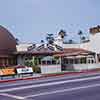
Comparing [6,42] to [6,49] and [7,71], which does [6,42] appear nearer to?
[6,49]

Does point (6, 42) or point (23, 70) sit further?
point (6, 42)

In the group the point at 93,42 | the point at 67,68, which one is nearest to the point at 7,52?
the point at 67,68

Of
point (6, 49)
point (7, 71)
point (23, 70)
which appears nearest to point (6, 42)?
point (6, 49)

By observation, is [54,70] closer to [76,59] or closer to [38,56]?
[38,56]

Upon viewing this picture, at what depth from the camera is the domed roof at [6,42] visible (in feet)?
199

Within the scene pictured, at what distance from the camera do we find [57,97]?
17906 millimetres

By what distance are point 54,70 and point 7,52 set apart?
16609mm

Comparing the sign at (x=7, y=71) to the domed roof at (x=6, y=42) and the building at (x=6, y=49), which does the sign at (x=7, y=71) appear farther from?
the domed roof at (x=6, y=42)

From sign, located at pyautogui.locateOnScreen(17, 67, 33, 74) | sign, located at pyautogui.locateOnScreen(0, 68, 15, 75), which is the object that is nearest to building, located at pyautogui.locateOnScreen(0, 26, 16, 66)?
sign, located at pyautogui.locateOnScreen(17, 67, 33, 74)

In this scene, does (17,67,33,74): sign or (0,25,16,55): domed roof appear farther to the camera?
(0,25,16,55): domed roof

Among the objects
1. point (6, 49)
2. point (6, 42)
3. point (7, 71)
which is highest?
point (6, 42)

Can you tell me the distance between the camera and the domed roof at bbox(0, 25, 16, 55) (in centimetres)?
6066

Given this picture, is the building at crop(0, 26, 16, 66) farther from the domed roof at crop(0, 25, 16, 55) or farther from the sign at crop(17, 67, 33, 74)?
the sign at crop(17, 67, 33, 74)

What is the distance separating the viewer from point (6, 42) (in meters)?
61.6
